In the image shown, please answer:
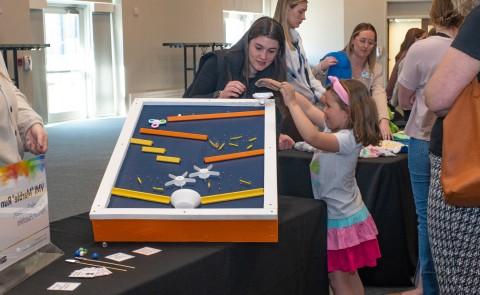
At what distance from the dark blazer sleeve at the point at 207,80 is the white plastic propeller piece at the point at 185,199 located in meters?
1.00

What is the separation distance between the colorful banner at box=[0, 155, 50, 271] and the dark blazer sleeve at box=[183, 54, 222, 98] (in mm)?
1181

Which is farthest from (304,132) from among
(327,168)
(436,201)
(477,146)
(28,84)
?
(28,84)

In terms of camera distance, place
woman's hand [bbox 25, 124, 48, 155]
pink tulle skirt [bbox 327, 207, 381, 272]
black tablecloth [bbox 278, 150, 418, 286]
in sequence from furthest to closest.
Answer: black tablecloth [bbox 278, 150, 418, 286] → pink tulle skirt [bbox 327, 207, 381, 272] → woman's hand [bbox 25, 124, 48, 155]

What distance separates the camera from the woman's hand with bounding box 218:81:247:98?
2.36 m

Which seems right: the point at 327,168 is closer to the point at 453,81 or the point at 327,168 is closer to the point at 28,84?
the point at 453,81

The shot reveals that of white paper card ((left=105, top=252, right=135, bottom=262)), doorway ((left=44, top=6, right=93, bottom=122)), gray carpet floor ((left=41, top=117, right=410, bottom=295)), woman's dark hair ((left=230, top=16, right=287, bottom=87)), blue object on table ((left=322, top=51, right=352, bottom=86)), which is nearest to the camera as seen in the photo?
white paper card ((left=105, top=252, right=135, bottom=262))

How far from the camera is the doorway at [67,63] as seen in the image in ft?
31.3

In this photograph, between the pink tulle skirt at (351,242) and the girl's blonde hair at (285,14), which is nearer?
the pink tulle skirt at (351,242)

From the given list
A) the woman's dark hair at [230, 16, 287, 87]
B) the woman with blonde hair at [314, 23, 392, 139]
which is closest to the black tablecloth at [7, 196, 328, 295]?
the woman's dark hair at [230, 16, 287, 87]

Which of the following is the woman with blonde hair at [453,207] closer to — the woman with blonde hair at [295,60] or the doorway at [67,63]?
the woman with blonde hair at [295,60]

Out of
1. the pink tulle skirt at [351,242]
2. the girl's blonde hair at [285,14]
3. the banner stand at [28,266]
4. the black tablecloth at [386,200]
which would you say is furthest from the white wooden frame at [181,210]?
the girl's blonde hair at [285,14]

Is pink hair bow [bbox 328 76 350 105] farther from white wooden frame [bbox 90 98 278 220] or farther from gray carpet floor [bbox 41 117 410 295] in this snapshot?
gray carpet floor [bbox 41 117 410 295]

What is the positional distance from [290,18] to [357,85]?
1087 mm

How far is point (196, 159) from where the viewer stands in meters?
1.81
